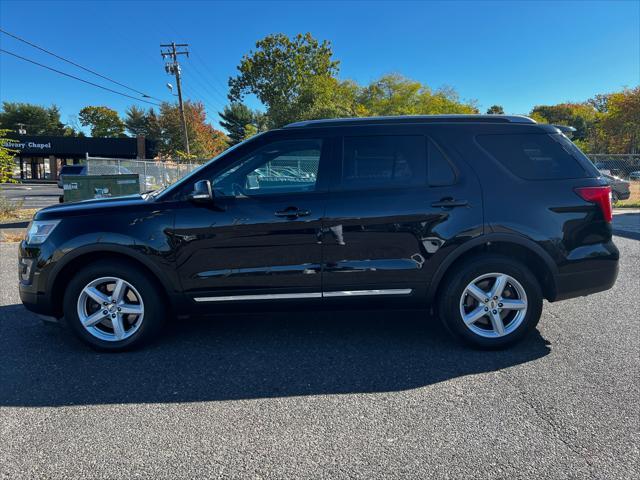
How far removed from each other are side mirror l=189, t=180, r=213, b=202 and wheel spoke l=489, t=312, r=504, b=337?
254 centimetres

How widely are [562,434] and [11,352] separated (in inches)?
170

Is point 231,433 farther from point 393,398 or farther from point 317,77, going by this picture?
point 317,77

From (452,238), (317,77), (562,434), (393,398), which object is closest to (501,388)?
(562,434)

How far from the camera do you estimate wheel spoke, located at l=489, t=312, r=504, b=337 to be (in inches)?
144

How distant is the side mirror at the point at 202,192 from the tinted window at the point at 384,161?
1095mm

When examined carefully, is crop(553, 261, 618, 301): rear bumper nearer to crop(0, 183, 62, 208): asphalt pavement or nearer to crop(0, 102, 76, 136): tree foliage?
crop(0, 183, 62, 208): asphalt pavement

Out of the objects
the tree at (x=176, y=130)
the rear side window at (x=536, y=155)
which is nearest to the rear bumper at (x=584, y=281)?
the rear side window at (x=536, y=155)

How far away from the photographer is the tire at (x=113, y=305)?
3.62m

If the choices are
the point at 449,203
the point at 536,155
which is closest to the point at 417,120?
the point at 449,203

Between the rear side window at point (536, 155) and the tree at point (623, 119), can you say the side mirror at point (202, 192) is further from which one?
the tree at point (623, 119)

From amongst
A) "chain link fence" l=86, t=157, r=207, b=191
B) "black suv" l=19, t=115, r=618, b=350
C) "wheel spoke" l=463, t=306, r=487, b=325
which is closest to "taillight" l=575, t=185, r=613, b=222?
"black suv" l=19, t=115, r=618, b=350

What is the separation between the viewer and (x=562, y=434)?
258cm

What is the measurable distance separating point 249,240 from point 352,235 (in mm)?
846

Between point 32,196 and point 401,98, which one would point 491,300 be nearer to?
point 32,196
